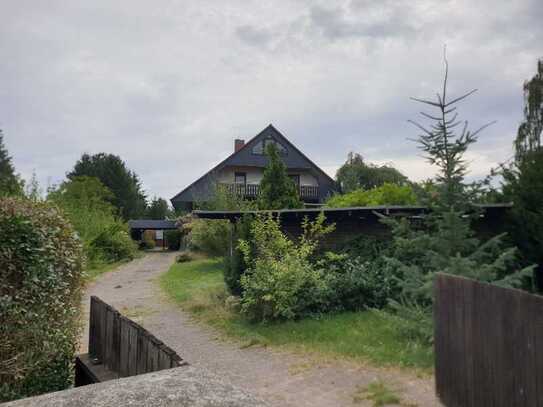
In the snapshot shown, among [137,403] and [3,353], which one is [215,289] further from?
[137,403]

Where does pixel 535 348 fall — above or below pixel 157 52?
below

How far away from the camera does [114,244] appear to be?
73.3 feet

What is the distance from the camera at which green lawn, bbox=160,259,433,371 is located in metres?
5.59

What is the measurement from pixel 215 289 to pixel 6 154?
4521cm

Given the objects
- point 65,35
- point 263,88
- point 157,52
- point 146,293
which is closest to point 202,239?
Answer: point 146,293

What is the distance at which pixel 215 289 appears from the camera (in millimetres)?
11266

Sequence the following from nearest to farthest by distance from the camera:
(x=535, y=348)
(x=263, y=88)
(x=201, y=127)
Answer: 1. (x=535, y=348)
2. (x=263, y=88)
3. (x=201, y=127)

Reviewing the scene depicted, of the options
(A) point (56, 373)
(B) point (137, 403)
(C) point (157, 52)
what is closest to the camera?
(B) point (137, 403)

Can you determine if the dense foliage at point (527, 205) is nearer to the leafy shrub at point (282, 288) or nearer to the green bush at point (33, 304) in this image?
the leafy shrub at point (282, 288)

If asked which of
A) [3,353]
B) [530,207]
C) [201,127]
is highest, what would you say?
[201,127]

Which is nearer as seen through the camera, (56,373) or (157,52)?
(56,373)

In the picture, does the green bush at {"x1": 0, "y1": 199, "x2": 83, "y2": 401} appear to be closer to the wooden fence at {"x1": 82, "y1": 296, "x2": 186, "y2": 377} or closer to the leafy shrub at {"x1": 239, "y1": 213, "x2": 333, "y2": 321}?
the wooden fence at {"x1": 82, "y1": 296, "x2": 186, "y2": 377}

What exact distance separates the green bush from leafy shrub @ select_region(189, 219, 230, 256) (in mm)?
12630

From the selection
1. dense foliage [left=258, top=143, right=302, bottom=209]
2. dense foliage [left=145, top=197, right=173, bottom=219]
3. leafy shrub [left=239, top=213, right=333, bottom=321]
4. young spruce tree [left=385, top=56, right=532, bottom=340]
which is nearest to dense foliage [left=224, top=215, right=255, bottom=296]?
leafy shrub [left=239, top=213, right=333, bottom=321]
